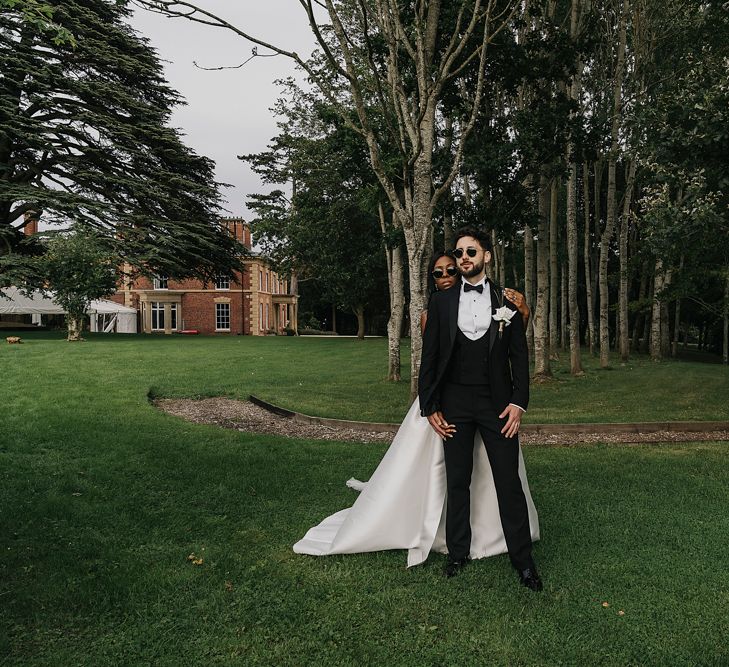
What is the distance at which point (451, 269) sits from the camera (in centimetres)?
483

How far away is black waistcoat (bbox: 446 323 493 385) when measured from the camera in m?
4.21

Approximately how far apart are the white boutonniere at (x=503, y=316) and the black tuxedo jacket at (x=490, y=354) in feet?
0.08

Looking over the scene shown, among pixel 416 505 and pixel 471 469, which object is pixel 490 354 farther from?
pixel 416 505

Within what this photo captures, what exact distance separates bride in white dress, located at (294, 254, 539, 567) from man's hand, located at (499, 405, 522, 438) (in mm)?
434

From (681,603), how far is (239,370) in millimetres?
16918

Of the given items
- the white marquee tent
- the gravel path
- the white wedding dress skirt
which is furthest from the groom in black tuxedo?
the white marquee tent

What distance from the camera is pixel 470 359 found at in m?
4.25

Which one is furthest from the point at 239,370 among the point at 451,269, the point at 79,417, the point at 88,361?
the point at 451,269

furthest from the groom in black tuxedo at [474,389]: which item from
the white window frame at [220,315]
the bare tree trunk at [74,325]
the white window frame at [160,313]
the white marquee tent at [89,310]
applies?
the white window frame at [160,313]

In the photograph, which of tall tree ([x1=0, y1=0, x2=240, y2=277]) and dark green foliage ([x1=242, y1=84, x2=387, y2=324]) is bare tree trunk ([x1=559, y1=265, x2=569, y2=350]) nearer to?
dark green foliage ([x1=242, y1=84, x2=387, y2=324])

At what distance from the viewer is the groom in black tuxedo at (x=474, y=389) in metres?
4.14

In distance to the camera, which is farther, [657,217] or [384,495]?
[657,217]

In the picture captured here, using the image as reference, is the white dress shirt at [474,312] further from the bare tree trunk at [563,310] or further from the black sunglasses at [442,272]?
the bare tree trunk at [563,310]

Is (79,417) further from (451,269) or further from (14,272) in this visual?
(14,272)
